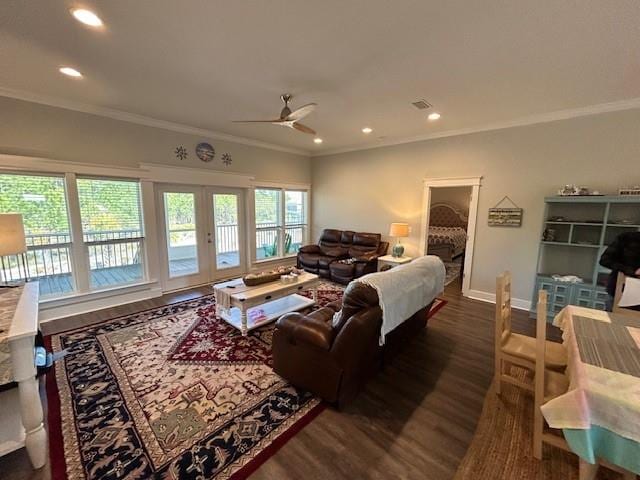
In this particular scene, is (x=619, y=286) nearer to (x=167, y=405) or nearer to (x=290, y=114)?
(x=290, y=114)

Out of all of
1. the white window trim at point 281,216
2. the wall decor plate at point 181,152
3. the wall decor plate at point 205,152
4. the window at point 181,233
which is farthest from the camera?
the white window trim at point 281,216

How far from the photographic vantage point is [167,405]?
2088 mm

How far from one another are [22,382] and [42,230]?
117 inches

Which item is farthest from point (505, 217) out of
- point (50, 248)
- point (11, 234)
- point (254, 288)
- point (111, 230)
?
point (50, 248)

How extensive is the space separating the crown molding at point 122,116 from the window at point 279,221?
3.88ft

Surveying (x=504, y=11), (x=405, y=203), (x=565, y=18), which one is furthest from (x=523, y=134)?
(x=504, y=11)

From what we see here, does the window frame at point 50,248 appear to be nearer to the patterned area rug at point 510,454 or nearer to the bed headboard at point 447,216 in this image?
the patterned area rug at point 510,454

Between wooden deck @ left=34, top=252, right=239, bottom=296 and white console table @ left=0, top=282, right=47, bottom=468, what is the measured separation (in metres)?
2.37

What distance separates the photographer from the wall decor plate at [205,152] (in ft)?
15.8

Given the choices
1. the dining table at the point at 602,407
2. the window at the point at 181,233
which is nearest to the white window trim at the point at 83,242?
the window at the point at 181,233

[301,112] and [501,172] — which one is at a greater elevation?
[301,112]

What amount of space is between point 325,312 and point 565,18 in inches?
112

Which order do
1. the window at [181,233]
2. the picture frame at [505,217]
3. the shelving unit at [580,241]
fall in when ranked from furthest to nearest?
the window at [181,233] → the picture frame at [505,217] → the shelving unit at [580,241]

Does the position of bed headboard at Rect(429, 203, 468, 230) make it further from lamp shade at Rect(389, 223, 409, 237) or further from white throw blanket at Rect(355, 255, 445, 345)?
white throw blanket at Rect(355, 255, 445, 345)
